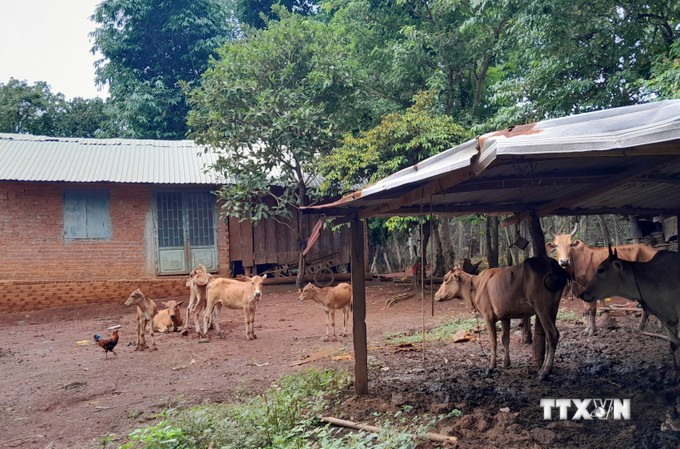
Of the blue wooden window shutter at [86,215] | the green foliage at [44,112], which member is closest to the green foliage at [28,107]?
the green foliage at [44,112]

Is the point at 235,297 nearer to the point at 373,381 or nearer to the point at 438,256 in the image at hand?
the point at 373,381

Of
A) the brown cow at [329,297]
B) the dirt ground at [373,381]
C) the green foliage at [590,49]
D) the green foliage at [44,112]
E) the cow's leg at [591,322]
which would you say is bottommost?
the dirt ground at [373,381]

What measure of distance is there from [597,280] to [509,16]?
8918 millimetres

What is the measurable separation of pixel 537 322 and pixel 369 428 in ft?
11.2

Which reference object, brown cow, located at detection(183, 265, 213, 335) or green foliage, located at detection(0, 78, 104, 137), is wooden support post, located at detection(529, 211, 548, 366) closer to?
brown cow, located at detection(183, 265, 213, 335)

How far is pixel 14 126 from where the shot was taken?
2612 cm

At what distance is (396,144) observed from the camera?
50.8ft

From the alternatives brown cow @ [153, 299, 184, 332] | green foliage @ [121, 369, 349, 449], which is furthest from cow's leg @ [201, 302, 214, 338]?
green foliage @ [121, 369, 349, 449]

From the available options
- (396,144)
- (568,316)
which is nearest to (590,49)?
(396,144)

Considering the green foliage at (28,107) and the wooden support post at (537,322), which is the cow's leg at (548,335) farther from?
the green foliage at (28,107)

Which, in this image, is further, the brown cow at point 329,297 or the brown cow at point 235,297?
the brown cow at point 235,297

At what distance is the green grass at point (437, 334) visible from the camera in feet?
35.9

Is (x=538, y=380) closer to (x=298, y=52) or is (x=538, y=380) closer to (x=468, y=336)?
(x=468, y=336)

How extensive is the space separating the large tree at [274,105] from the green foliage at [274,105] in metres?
0.03
